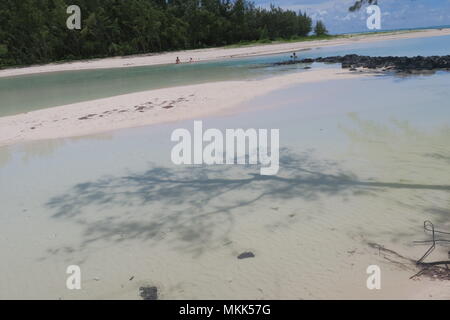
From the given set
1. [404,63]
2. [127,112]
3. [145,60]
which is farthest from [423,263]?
[145,60]

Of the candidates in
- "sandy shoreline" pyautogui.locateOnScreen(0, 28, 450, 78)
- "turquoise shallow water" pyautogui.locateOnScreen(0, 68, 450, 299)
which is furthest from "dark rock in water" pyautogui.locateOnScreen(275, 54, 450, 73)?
"sandy shoreline" pyautogui.locateOnScreen(0, 28, 450, 78)

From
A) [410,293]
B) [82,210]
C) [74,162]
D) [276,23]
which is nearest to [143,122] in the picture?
[74,162]

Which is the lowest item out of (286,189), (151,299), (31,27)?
(151,299)

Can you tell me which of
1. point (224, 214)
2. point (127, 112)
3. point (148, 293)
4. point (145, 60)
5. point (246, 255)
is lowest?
point (148, 293)

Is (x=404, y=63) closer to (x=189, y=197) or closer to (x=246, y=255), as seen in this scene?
(x=189, y=197)

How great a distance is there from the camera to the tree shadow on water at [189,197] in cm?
551

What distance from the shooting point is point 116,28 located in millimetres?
64625

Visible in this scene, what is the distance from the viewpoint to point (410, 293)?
148 inches

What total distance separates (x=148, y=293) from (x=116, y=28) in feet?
222

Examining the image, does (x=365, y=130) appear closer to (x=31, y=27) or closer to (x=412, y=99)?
(x=412, y=99)

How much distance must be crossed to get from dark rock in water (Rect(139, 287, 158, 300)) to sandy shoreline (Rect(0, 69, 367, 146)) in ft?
29.7

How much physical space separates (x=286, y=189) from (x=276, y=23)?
91201 millimetres

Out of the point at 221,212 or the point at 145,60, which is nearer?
the point at 221,212

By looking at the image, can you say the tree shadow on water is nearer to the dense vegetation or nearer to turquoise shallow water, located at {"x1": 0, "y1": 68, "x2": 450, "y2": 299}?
turquoise shallow water, located at {"x1": 0, "y1": 68, "x2": 450, "y2": 299}
